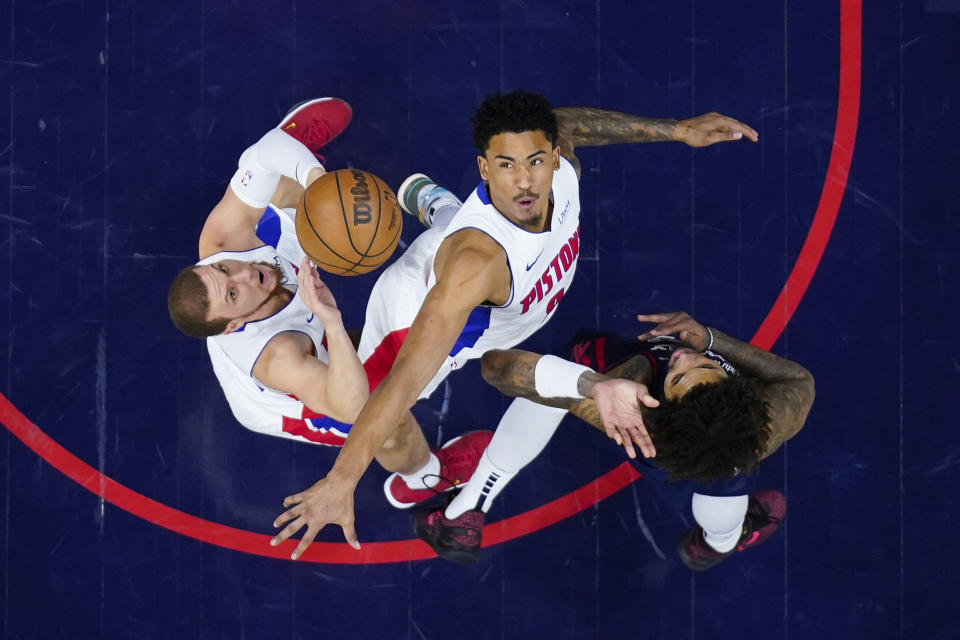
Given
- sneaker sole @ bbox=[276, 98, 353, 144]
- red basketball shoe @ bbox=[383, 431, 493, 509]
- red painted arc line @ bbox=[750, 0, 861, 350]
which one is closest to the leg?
red basketball shoe @ bbox=[383, 431, 493, 509]

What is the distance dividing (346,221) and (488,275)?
76 centimetres

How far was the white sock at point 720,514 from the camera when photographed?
3.67 meters

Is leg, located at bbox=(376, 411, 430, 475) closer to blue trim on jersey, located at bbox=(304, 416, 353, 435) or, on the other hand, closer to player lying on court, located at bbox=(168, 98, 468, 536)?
player lying on court, located at bbox=(168, 98, 468, 536)

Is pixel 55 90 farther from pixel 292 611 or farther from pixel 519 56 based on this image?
pixel 292 611

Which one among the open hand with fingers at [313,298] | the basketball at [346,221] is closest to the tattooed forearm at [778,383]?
the basketball at [346,221]

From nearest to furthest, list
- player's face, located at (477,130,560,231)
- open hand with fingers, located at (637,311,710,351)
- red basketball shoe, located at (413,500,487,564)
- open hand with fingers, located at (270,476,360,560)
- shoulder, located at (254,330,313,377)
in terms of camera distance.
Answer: open hand with fingers, located at (270,476,360,560)
player's face, located at (477,130,560,231)
shoulder, located at (254,330,313,377)
open hand with fingers, located at (637,311,710,351)
red basketball shoe, located at (413,500,487,564)

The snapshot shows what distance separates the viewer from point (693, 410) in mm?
2865

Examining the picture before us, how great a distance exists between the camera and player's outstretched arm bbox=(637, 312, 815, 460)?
3.25 m

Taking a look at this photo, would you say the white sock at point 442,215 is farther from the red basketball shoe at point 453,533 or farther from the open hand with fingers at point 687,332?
the red basketball shoe at point 453,533

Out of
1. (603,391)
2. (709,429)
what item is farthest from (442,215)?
(709,429)

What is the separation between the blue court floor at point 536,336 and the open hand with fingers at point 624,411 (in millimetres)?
1497

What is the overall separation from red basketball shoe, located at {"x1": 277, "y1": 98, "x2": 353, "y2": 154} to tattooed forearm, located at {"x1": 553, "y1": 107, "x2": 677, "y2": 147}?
53.4 inches

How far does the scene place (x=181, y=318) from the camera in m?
3.32

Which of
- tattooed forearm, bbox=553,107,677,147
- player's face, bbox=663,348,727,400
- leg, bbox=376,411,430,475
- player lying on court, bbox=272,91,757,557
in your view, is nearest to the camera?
player lying on court, bbox=272,91,757,557
